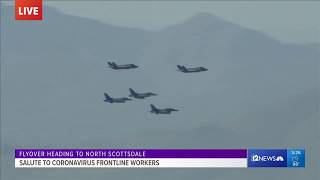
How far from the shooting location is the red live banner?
1727 cm

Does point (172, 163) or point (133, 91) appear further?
point (133, 91)

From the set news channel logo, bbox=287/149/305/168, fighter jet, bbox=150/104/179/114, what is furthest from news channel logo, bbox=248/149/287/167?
fighter jet, bbox=150/104/179/114

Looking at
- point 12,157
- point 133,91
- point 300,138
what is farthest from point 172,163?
point 12,157

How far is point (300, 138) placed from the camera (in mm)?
17297

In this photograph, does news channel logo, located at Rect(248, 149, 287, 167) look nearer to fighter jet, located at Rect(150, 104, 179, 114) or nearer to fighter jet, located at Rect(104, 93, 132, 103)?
fighter jet, located at Rect(150, 104, 179, 114)

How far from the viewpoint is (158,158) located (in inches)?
664

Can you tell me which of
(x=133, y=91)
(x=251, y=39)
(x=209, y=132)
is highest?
(x=251, y=39)

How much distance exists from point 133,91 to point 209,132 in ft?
12.3

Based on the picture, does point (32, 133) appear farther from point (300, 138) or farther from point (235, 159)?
point (300, 138)

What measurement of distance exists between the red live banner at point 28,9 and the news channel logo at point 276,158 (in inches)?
419

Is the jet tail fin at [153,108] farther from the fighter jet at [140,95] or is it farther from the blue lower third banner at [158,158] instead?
the blue lower third banner at [158,158]

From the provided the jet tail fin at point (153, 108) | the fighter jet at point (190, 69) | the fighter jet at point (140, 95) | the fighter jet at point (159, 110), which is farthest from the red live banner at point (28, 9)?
the fighter jet at point (190, 69)

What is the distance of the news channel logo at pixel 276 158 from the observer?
16891mm

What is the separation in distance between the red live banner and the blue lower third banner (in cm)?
567
